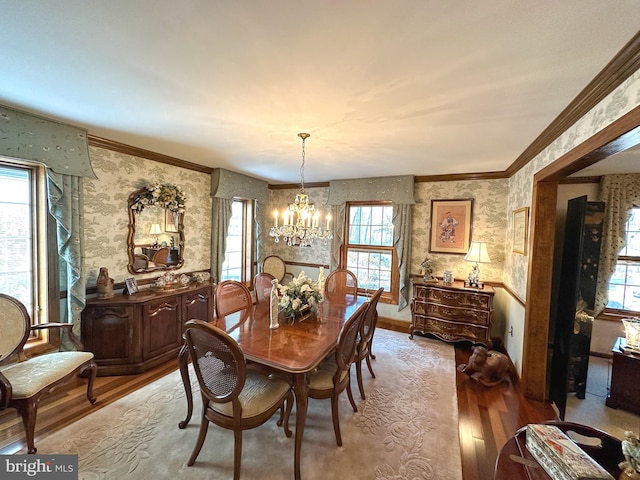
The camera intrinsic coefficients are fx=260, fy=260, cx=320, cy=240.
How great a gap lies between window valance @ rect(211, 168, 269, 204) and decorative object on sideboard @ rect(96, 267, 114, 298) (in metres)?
1.77

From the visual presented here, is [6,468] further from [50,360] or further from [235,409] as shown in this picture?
[235,409]

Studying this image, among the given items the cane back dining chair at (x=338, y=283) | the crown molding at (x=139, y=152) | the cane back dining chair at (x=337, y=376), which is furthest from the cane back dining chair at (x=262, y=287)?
the crown molding at (x=139, y=152)

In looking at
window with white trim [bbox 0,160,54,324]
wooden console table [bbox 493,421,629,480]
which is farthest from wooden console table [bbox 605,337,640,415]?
window with white trim [bbox 0,160,54,324]

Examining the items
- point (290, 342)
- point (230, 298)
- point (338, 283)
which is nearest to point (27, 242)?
point (230, 298)

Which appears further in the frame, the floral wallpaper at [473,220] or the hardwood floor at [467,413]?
the floral wallpaper at [473,220]

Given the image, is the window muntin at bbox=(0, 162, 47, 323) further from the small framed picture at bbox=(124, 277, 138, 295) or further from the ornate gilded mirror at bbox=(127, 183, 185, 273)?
the ornate gilded mirror at bbox=(127, 183, 185, 273)

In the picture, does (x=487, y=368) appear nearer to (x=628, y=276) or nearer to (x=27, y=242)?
(x=628, y=276)

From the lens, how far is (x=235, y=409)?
5.11ft

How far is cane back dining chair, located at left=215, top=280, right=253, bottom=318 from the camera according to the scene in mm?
2428

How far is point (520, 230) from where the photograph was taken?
2941 mm

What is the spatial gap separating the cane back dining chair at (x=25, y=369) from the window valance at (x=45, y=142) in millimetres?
1169

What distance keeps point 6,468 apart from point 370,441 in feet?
7.70

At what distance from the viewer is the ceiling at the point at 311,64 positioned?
1.07 meters

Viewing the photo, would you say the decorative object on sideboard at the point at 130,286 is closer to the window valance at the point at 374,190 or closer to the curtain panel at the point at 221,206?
the curtain panel at the point at 221,206
